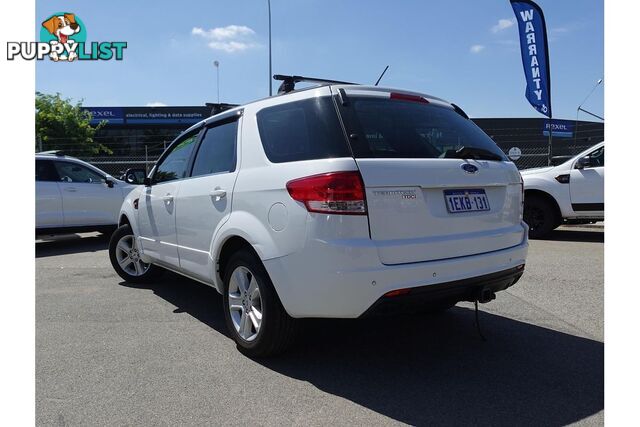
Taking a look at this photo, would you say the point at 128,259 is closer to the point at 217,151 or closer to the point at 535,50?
the point at 217,151

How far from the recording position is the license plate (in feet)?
9.97

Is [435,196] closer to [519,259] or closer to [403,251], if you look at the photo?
[403,251]

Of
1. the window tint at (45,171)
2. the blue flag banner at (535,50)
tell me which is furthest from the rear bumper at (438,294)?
the blue flag banner at (535,50)

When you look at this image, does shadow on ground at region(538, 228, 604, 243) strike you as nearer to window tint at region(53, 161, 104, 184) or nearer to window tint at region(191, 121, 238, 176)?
window tint at region(191, 121, 238, 176)

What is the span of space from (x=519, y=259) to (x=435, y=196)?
963 mm

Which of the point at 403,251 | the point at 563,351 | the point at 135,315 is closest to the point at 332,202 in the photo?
the point at 403,251

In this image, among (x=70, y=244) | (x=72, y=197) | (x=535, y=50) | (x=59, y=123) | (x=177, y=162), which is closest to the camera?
(x=177, y=162)

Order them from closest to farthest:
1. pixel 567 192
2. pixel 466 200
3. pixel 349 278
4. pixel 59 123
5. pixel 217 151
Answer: pixel 349 278 → pixel 466 200 → pixel 217 151 → pixel 567 192 → pixel 59 123

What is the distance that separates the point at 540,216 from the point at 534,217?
0.36 ft

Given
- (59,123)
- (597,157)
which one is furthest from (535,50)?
(59,123)

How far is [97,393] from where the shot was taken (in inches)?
115

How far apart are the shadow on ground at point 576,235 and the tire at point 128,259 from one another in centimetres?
704

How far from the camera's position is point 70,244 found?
9.86 meters

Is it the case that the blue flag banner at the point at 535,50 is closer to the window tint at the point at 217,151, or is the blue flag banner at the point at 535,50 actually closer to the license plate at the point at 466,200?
the license plate at the point at 466,200
